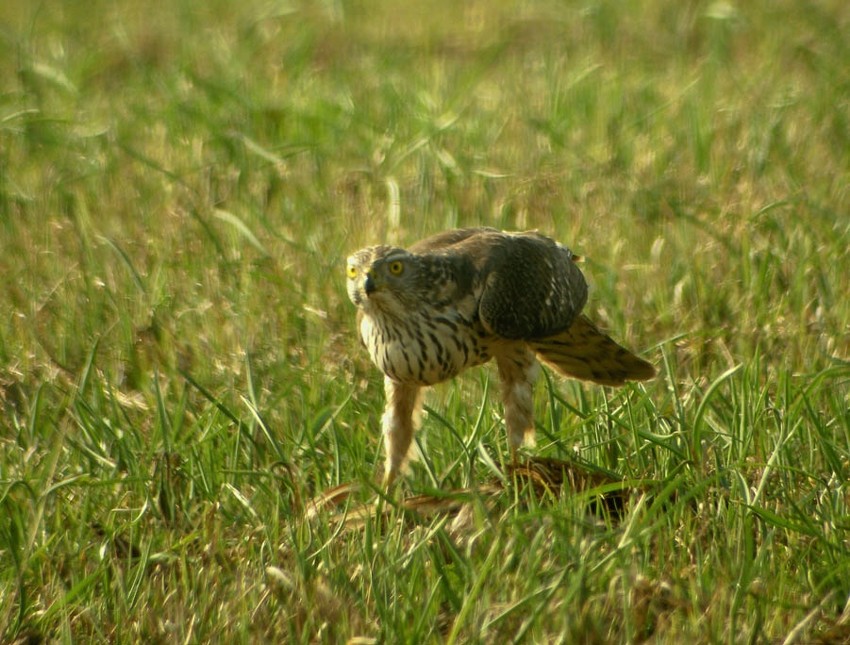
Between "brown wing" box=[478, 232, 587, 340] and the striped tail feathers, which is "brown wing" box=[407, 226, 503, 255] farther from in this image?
the striped tail feathers

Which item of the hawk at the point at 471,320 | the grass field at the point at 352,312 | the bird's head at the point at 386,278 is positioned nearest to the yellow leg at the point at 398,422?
the hawk at the point at 471,320

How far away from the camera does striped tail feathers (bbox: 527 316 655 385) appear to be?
207 inches

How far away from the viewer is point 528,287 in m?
4.92

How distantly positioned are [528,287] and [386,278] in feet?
1.71

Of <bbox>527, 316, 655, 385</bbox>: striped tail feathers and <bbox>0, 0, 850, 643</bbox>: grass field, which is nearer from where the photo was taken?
<bbox>0, 0, 850, 643</bbox>: grass field

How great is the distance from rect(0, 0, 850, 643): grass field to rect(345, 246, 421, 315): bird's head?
403mm

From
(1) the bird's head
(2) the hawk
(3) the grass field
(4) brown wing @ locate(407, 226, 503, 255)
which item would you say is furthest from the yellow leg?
(4) brown wing @ locate(407, 226, 503, 255)

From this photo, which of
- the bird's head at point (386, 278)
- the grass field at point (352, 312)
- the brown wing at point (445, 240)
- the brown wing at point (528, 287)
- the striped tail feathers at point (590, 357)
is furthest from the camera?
the striped tail feathers at point (590, 357)

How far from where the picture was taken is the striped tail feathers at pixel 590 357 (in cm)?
525

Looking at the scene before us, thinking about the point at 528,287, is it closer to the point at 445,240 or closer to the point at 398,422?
the point at 445,240

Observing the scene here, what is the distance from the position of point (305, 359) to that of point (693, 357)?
1522mm

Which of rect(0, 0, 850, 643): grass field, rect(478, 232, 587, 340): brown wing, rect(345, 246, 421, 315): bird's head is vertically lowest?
rect(0, 0, 850, 643): grass field

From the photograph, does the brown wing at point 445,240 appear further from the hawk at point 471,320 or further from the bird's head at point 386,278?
the bird's head at point 386,278

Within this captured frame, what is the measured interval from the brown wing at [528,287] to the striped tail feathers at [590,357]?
4.7 inches
